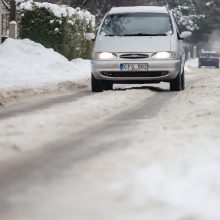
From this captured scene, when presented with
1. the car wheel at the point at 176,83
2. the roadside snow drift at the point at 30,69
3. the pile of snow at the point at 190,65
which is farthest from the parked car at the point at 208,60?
the car wheel at the point at 176,83

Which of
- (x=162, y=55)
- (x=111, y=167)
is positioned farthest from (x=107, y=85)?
(x=111, y=167)

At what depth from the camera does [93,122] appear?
673cm

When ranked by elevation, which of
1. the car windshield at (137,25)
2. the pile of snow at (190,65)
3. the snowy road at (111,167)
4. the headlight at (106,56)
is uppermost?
the car windshield at (137,25)

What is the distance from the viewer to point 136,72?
39.9ft

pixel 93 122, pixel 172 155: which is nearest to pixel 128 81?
pixel 93 122

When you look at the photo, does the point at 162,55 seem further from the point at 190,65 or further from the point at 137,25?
the point at 190,65

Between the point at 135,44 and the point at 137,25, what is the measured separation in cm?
87

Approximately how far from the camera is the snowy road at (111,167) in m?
3.26

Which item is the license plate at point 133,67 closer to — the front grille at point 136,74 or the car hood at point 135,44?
the front grille at point 136,74

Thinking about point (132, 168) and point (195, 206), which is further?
point (132, 168)

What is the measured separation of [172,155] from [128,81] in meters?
8.20

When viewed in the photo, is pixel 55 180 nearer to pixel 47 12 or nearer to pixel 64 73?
pixel 64 73

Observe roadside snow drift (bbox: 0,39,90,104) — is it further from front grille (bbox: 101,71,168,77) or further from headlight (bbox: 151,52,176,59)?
headlight (bbox: 151,52,176,59)

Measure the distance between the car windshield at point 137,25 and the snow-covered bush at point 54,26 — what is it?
9.25m
